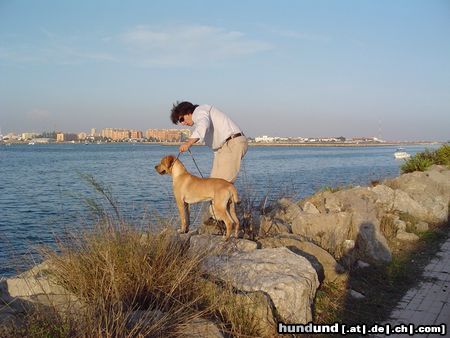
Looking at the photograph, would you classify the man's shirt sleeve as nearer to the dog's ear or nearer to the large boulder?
the dog's ear

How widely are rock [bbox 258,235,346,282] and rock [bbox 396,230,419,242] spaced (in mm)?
3182

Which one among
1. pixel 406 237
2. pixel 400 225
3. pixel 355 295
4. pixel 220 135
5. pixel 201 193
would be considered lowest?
pixel 355 295

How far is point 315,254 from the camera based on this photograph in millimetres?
6312

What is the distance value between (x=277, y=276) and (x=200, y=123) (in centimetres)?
255

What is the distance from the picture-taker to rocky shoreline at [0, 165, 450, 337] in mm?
4602

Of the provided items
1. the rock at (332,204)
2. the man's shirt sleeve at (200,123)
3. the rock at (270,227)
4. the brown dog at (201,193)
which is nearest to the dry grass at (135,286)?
the brown dog at (201,193)

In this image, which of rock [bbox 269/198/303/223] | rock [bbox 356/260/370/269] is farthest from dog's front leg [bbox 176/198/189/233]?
rock [bbox 356/260/370/269]

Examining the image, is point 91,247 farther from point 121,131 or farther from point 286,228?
point 121,131

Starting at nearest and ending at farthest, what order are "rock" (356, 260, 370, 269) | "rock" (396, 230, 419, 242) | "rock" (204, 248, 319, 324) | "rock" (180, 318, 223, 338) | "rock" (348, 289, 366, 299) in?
"rock" (180, 318, 223, 338), "rock" (204, 248, 319, 324), "rock" (348, 289, 366, 299), "rock" (356, 260, 370, 269), "rock" (396, 230, 419, 242)

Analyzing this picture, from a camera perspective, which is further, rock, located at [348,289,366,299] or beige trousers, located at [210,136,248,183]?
beige trousers, located at [210,136,248,183]

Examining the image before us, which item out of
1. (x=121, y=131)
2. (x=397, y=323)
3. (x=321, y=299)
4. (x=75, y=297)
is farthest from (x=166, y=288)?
(x=121, y=131)

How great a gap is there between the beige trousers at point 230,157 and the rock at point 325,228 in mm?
1565

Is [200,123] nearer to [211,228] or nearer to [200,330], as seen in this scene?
[211,228]

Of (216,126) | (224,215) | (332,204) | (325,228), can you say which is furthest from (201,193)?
(332,204)
